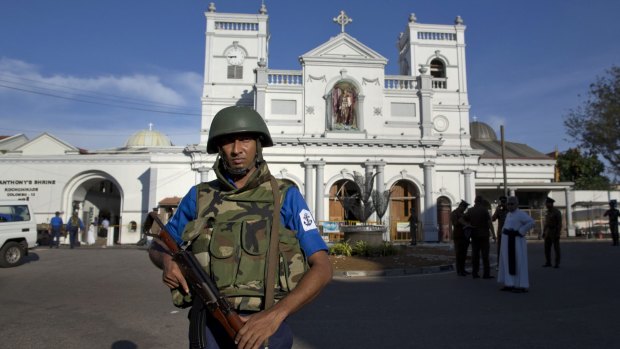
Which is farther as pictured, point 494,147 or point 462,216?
point 494,147

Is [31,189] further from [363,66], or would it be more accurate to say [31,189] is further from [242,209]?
[242,209]

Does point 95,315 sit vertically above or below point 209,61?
below

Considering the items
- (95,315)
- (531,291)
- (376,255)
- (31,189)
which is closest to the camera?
(95,315)

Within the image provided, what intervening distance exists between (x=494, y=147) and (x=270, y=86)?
Answer: 2463 centimetres

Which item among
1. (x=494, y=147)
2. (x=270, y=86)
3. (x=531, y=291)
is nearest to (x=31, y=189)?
(x=270, y=86)

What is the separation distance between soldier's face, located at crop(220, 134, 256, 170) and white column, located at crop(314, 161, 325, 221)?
2222cm

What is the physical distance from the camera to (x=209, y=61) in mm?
27609

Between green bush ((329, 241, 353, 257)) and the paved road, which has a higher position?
green bush ((329, 241, 353, 257))

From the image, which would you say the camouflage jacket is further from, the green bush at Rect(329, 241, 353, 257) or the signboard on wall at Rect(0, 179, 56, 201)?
the signboard on wall at Rect(0, 179, 56, 201)

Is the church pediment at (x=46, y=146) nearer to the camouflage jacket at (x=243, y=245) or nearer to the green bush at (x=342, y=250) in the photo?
the green bush at (x=342, y=250)

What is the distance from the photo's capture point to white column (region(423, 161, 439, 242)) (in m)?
24.9

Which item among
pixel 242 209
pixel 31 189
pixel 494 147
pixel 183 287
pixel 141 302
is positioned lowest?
pixel 141 302

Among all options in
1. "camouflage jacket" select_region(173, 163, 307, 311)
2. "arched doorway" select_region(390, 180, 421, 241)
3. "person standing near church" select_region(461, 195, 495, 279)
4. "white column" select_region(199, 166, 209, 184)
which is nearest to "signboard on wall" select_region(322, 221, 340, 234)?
"arched doorway" select_region(390, 180, 421, 241)

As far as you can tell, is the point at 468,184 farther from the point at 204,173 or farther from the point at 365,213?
the point at 204,173
